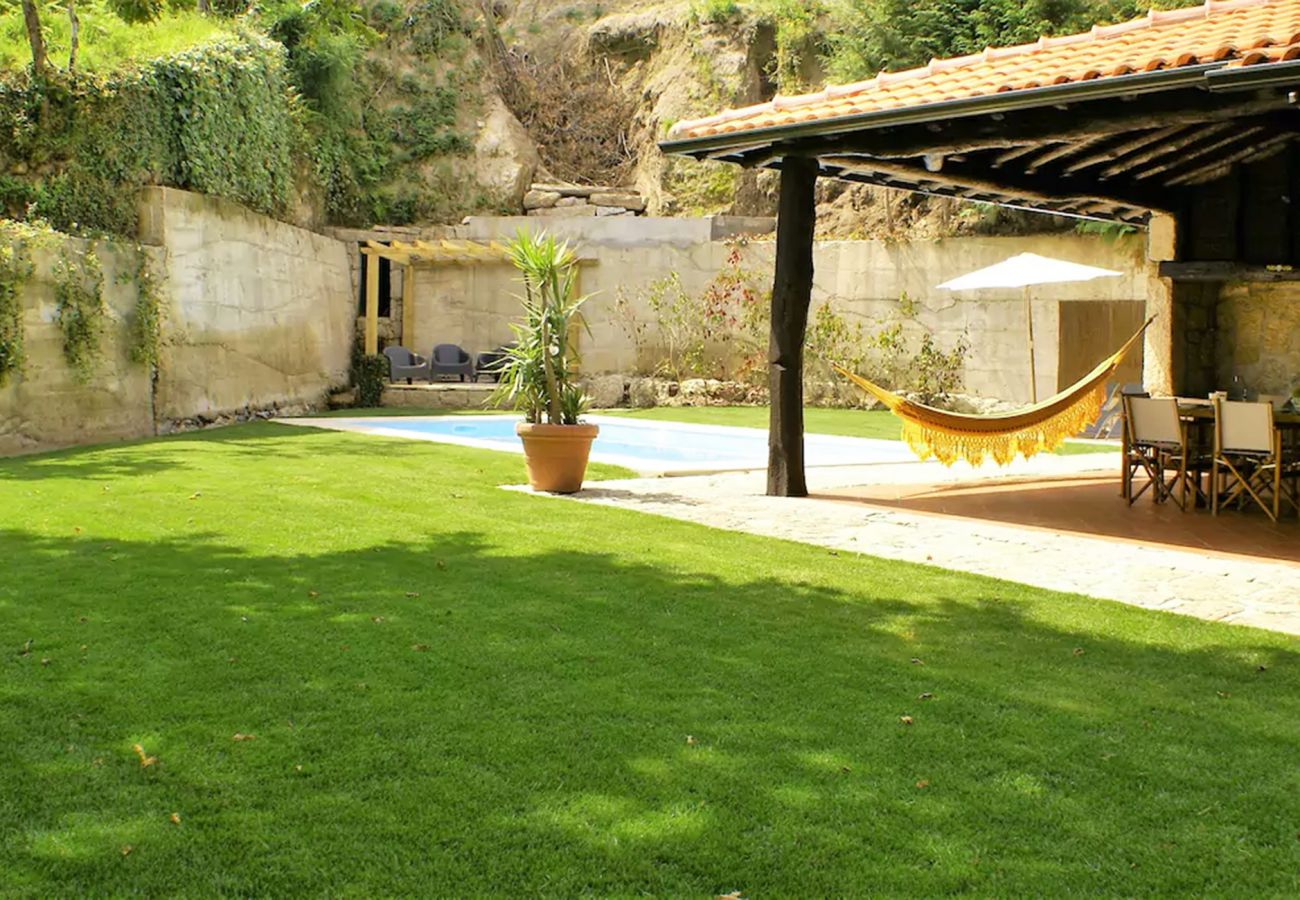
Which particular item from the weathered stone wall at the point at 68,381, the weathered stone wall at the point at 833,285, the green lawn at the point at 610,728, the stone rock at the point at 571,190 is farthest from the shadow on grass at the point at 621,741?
the stone rock at the point at 571,190

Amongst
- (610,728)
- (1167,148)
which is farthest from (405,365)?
(610,728)

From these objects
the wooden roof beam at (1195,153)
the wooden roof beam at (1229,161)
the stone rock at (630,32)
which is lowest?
the wooden roof beam at (1195,153)

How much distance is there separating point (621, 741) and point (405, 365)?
1666cm

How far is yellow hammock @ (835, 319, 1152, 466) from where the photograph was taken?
27.9ft

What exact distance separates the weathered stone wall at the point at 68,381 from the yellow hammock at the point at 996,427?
24.4ft

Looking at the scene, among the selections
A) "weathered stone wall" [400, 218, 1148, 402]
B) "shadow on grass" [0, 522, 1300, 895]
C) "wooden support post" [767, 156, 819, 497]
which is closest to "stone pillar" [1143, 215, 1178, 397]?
"wooden support post" [767, 156, 819, 497]

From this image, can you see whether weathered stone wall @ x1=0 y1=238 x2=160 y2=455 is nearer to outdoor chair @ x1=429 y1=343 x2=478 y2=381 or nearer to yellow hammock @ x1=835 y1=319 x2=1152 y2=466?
outdoor chair @ x1=429 y1=343 x2=478 y2=381

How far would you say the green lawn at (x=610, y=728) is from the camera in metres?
2.64

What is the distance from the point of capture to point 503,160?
22.9 m

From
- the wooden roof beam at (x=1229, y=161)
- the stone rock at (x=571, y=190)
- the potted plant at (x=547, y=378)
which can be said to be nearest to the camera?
the potted plant at (x=547, y=378)

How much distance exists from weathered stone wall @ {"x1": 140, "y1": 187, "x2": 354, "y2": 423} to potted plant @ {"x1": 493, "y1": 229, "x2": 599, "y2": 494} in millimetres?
6431

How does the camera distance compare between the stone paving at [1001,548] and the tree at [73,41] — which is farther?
the tree at [73,41]

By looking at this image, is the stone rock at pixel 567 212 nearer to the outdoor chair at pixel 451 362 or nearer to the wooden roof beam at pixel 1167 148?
the outdoor chair at pixel 451 362

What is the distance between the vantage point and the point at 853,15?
66.9 feet
